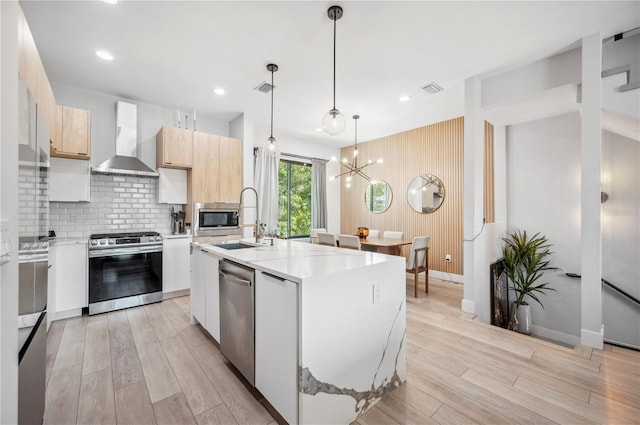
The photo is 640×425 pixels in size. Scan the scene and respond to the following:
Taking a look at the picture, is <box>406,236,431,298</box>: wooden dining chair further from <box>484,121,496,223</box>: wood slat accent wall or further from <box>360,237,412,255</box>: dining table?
<box>484,121,496,223</box>: wood slat accent wall

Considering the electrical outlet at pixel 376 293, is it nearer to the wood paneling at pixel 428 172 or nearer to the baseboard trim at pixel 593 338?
the baseboard trim at pixel 593 338

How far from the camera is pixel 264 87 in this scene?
11.4 ft

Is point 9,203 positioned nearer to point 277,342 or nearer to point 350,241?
point 277,342

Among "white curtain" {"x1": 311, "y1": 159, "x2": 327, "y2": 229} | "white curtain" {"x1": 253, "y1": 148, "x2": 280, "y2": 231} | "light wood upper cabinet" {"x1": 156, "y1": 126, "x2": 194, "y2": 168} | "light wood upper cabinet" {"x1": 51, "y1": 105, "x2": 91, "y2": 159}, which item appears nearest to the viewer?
"light wood upper cabinet" {"x1": 51, "y1": 105, "x2": 91, "y2": 159}

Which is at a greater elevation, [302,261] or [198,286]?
[302,261]

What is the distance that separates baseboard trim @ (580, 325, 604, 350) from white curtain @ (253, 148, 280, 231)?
460cm

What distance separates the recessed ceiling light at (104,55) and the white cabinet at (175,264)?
85.4 inches

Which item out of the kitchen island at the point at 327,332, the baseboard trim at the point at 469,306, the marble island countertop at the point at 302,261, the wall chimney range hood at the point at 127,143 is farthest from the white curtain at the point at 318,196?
the kitchen island at the point at 327,332

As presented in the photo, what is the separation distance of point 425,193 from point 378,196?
1.13m

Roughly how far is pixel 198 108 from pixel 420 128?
401 cm

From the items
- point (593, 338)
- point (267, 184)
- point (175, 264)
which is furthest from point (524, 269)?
point (175, 264)

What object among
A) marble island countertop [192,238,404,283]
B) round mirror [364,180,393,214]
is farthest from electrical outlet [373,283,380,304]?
round mirror [364,180,393,214]

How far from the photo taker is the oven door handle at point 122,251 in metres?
3.14

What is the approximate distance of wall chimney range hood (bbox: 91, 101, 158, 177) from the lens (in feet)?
11.8
